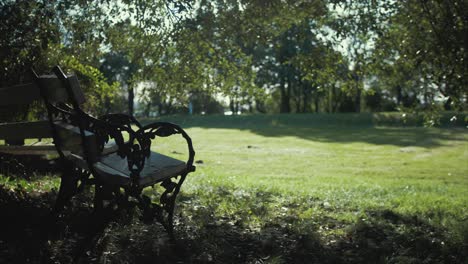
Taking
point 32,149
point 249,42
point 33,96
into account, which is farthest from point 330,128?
point 33,96

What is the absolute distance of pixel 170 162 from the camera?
12.8 feet

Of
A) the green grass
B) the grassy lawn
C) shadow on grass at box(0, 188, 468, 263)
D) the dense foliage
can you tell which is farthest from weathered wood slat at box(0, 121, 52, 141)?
the green grass

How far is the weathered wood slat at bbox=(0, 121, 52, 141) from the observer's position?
11.4ft

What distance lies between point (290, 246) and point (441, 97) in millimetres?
5356

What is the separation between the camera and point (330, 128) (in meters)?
39.7

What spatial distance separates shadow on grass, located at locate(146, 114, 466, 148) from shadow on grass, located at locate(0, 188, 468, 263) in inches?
905

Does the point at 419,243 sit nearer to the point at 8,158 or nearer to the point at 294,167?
the point at 8,158

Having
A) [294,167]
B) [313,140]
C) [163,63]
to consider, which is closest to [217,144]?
[313,140]

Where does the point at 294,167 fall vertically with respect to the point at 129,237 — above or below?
below

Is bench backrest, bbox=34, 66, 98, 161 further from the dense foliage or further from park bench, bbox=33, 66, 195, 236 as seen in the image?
the dense foliage

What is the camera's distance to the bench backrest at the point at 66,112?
3184 mm

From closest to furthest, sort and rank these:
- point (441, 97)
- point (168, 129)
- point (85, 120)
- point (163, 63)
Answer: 1. point (85, 120)
2. point (168, 129)
3. point (441, 97)
4. point (163, 63)

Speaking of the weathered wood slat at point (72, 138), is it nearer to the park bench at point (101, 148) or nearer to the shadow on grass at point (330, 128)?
the park bench at point (101, 148)

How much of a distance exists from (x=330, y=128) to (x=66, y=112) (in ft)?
123
